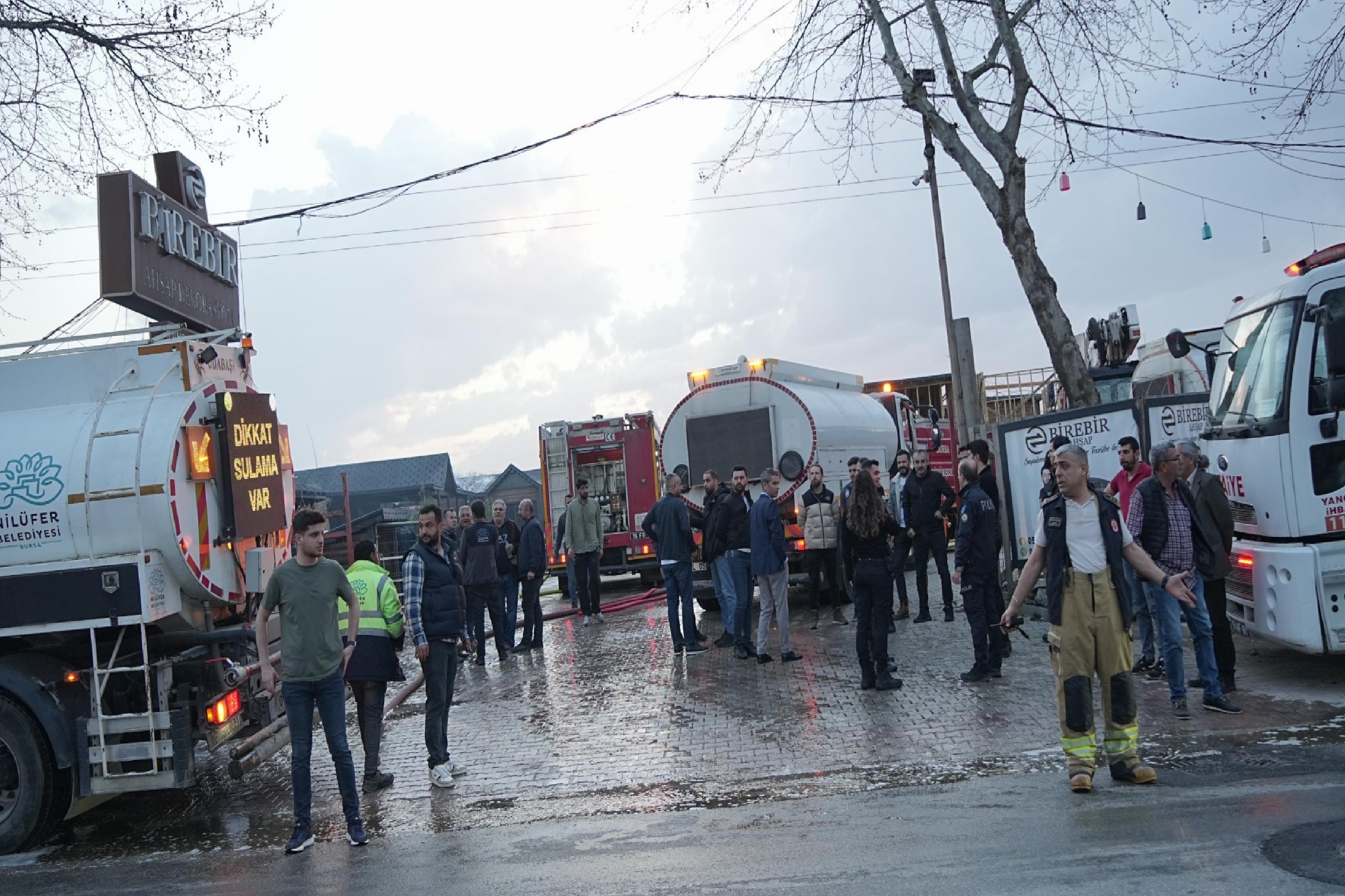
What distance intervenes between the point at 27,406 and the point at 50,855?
3.00 m

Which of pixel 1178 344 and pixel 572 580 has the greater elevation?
pixel 1178 344

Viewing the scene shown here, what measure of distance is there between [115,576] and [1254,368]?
8.51 metres

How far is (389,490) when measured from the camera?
40.4m

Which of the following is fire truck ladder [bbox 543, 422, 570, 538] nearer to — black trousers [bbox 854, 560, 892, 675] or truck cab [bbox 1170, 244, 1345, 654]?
black trousers [bbox 854, 560, 892, 675]

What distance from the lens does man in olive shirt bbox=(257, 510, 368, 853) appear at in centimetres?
652

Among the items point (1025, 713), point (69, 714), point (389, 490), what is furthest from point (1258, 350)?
point (389, 490)

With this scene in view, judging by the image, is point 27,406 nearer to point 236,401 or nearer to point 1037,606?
point 236,401

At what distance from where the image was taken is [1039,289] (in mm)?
14180

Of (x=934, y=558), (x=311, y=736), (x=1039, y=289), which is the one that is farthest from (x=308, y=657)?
(x=1039, y=289)

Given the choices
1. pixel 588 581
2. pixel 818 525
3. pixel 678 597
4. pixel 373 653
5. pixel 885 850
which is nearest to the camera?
pixel 885 850

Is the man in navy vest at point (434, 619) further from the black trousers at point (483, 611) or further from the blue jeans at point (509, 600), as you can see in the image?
the blue jeans at point (509, 600)

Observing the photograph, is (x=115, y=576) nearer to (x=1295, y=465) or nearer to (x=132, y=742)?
(x=132, y=742)

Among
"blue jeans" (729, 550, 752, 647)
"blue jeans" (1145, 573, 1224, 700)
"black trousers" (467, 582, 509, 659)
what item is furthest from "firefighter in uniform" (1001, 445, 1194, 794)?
"black trousers" (467, 582, 509, 659)

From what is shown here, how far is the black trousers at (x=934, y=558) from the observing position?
1265 centimetres
